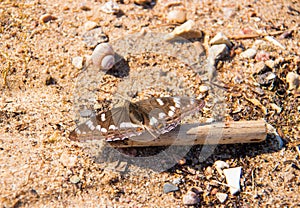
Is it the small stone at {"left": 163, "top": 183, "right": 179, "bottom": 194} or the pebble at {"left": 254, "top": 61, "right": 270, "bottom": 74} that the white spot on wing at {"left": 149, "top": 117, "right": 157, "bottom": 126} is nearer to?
the small stone at {"left": 163, "top": 183, "right": 179, "bottom": 194}

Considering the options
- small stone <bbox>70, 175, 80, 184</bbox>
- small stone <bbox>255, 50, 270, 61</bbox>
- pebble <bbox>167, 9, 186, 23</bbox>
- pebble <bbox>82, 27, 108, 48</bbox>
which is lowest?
small stone <bbox>70, 175, 80, 184</bbox>

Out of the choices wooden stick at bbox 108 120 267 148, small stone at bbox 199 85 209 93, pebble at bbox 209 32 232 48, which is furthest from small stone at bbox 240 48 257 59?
wooden stick at bbox 108 120 267 148

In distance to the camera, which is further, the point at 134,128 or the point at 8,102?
the point at 8,102

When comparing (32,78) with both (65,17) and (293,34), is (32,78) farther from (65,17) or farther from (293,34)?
(293,34)

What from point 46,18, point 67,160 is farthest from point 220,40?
point 67,160

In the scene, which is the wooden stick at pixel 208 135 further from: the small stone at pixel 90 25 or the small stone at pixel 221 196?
the small stone at pixel 90 25

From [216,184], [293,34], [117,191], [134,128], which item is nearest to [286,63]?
[293,34]

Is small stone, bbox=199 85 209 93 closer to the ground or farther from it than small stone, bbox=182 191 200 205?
farther from it
